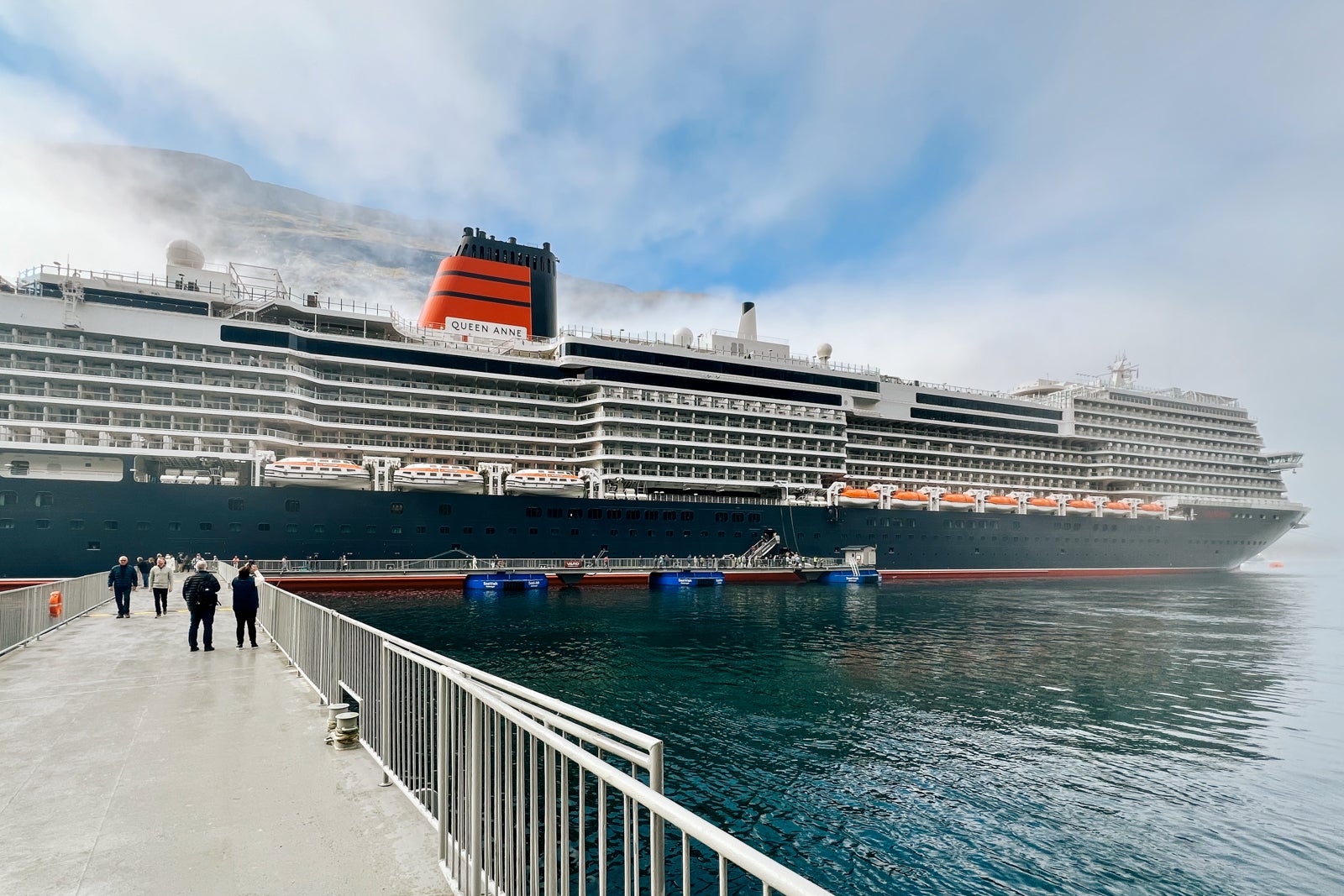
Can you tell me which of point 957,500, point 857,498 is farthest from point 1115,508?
point 857,498

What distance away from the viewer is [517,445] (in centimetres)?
4362

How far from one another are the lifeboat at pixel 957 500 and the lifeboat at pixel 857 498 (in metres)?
6.48

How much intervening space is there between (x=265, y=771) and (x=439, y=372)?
3783cm

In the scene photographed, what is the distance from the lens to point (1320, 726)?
1562cm

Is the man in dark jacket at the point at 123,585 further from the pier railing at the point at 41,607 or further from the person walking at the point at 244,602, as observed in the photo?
the person walking at the point at 244,602

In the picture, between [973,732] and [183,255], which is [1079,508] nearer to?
[973,732]

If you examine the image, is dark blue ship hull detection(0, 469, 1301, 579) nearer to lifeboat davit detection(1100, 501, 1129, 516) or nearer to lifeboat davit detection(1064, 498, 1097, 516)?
lifeboat davit detection(1064, 498, 1097, 516)

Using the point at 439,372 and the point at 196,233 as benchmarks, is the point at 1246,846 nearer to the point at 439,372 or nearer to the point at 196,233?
the point at 439,372

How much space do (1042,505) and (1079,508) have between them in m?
4.74

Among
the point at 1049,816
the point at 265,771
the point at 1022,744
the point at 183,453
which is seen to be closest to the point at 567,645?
the point at 1022,744

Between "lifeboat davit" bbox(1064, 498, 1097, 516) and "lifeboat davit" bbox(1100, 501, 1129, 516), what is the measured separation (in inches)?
53.0

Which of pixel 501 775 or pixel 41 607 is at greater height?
pixel 501 775

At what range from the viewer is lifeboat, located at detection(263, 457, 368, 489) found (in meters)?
33.6

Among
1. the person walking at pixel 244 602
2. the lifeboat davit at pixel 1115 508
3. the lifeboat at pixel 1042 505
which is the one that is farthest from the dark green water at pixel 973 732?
the lifeboat davit at pixel 1115 508
